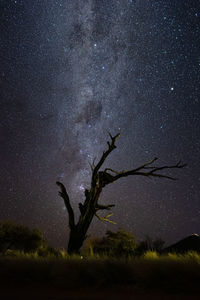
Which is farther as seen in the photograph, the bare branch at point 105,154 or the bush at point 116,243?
the bush at point 116,243

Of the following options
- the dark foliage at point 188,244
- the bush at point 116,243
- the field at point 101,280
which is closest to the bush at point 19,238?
the bush at point 116,243

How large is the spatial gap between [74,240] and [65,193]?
2057 millimetres

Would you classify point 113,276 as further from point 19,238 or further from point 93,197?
point 19,238

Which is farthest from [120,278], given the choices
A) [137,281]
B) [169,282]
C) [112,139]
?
[112,139]

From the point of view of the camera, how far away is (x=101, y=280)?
3539mm

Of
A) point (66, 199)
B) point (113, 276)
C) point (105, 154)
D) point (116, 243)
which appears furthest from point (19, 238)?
point (113, 276)

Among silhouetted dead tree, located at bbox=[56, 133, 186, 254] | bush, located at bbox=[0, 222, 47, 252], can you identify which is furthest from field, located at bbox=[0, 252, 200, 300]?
bush, located at bbox=[0, 222, 47, 252]

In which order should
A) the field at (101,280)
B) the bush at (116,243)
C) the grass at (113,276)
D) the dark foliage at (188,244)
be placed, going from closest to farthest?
the field at (101,280) → the grass at (113,276) → the dark foliage at (188,244) → the bush at (116,243)

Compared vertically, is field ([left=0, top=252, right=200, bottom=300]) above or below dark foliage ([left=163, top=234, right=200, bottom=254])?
below

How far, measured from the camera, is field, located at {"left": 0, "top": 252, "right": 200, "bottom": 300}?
9.84 ft

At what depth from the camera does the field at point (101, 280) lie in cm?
300

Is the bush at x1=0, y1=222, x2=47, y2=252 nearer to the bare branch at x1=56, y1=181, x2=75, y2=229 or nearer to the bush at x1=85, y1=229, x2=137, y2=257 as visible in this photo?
the bush at x1=85, y1=229, x2=137, y2=257

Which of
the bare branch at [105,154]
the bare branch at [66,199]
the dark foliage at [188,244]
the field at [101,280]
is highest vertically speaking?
the bare branch at [105,154]

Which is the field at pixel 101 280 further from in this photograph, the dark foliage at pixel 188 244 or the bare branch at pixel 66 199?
the dark foliage at pixel 188 244
